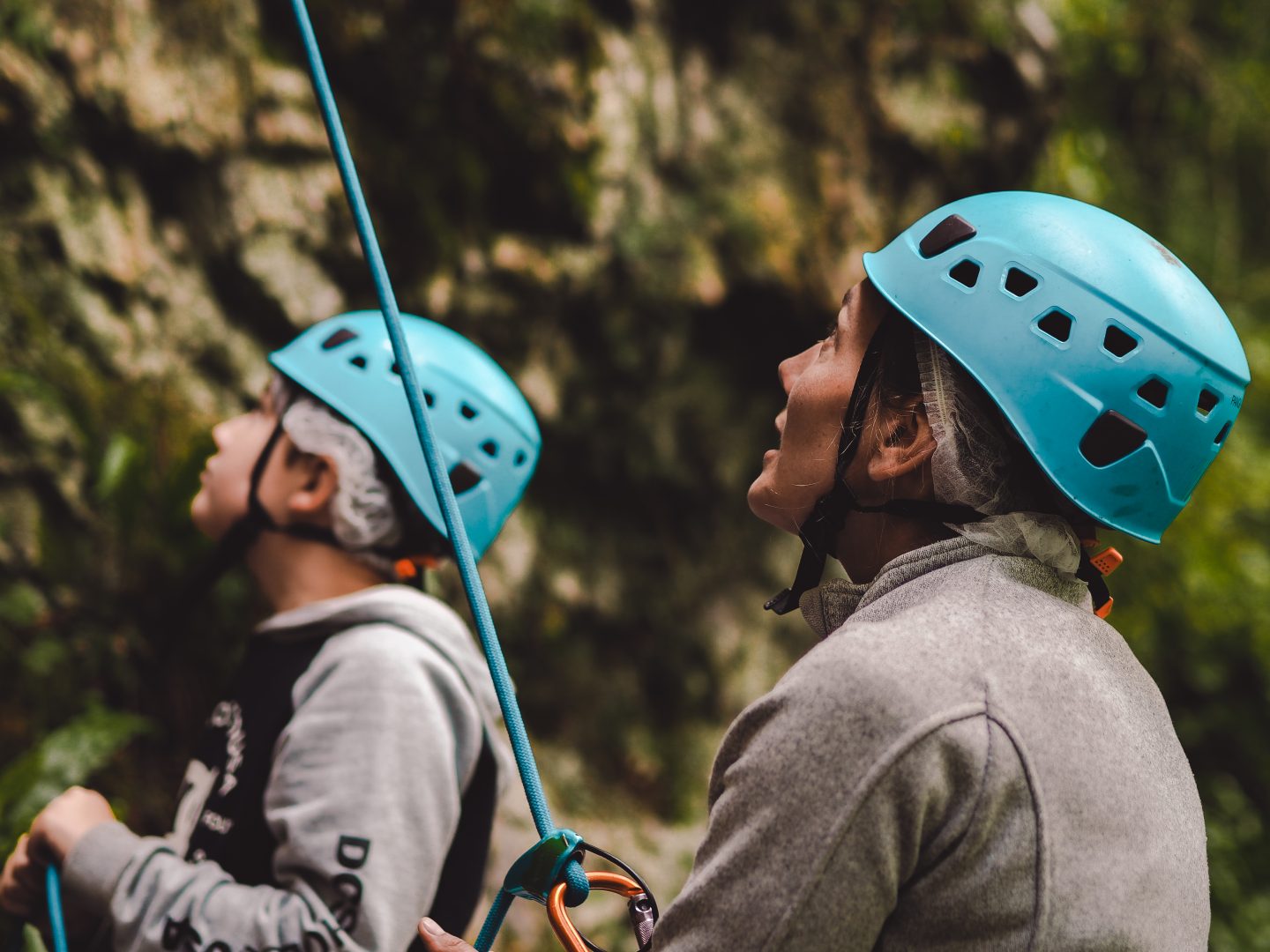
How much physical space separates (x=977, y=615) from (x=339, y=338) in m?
1.82

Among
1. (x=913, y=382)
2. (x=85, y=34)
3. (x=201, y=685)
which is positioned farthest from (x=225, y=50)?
(x=913, y=382)

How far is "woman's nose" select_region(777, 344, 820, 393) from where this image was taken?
176 cm

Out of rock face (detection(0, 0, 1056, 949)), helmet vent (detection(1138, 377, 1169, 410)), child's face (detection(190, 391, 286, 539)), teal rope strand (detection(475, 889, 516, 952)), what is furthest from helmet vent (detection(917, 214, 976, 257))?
rock face (detection(0, 0, 1056, 949))

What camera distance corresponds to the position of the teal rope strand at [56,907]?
206 centimetres

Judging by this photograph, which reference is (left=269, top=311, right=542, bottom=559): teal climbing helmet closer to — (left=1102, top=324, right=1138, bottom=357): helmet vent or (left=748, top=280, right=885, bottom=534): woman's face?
(left=748, top=280, right=885, bottom=534): woman's face

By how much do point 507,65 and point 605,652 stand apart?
10.7 feet

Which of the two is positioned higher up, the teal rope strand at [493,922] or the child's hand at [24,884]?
the teal rope strand at [493,922]

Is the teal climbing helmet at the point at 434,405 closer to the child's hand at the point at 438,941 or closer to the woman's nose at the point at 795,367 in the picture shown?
the woman's nose at the point at 795,367

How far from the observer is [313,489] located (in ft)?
8.33

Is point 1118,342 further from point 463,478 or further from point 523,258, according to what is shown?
point 523,258

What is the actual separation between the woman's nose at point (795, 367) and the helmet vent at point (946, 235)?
237 mm

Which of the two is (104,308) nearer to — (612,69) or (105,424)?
(105,424)

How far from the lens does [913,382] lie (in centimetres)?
164

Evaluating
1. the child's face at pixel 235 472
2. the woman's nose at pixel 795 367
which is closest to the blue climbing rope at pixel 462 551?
the woman's nose at pixel 795 367
